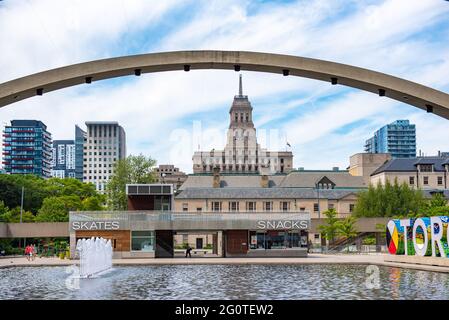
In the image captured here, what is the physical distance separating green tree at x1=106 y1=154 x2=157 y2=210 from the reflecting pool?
6119cm

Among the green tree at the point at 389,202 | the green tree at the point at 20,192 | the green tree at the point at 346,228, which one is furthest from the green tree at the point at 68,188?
the green tree at the point at 346,228

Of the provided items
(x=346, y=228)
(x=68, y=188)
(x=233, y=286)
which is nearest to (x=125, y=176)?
(x=68, y=188)

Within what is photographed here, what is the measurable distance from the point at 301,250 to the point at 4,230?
27342 mm

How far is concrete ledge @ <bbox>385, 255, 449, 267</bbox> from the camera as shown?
3402 centimetres

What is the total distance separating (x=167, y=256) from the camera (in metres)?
50.6

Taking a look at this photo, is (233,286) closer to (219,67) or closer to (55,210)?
(219,67)

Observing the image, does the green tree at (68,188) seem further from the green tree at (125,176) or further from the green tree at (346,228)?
the green tree at (346,228)

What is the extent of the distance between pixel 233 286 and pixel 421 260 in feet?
55.4

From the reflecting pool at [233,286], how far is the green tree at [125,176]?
61195 millimetres

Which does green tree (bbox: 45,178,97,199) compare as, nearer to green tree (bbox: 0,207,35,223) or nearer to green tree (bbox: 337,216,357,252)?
green tree (bbox: 0,207,35,223)

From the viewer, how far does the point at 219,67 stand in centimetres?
1334

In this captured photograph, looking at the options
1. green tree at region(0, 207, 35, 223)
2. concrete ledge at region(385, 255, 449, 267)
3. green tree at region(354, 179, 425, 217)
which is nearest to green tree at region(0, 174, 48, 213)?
green tree at region(0, 207, 35, 223)

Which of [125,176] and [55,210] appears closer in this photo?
[55,210]
